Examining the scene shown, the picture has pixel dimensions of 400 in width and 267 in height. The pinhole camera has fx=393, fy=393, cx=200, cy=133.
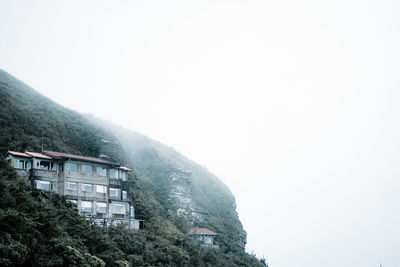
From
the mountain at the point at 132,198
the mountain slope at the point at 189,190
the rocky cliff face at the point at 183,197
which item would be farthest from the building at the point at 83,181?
the mountain slope at the point at 189,190

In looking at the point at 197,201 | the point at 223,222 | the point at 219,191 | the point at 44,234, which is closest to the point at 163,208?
the point at 197,201

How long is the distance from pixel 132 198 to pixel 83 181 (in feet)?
40.4

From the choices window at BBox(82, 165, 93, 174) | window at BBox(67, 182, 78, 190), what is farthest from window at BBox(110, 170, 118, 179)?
window at BBox(67, 182, 78, 190)

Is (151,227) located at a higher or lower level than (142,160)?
lower

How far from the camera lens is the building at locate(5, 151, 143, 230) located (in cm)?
4578

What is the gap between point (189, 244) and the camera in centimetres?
5328

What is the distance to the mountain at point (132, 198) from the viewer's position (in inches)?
1314

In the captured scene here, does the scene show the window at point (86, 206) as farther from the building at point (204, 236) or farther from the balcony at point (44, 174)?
the building at point (204, 236)

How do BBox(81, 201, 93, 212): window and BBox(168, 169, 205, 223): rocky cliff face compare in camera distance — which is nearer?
BBox(81, 201, 93, 212): window

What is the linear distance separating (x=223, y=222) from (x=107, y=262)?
4547cm

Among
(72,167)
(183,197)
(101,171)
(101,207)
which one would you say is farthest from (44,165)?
(183,197)

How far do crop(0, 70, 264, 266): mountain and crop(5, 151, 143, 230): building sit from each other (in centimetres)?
376

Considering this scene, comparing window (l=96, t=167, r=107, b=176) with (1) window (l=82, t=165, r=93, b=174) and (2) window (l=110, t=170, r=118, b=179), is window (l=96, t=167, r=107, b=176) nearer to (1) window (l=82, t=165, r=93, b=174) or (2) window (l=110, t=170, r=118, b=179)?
(1) window (l=82, t=165, r=93, b=174)

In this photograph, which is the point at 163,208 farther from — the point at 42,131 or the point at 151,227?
the point at 42,131
